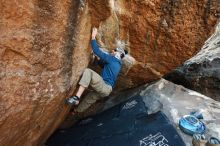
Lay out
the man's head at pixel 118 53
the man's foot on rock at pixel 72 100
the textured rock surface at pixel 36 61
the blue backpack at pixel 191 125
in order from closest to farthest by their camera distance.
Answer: the textured rock surface at pixel 36 61, the man's foot on rock at pixel 72 100, the blue backpack at pixel 191 125, the man's head at pixel 118 53

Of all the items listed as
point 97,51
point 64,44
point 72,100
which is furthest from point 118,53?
point 64,44

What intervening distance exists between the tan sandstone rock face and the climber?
4.6 inches

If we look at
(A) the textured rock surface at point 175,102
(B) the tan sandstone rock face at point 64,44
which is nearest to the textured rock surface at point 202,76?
(A) the textured rock surface at point 175,102

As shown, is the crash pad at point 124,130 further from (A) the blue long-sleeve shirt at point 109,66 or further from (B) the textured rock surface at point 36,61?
(B) the textured rock surface at point 36,61

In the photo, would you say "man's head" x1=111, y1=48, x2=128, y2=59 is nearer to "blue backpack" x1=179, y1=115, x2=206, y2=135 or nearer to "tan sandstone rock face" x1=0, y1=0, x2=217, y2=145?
"tan sandstone rock face" x1=0, y1=0, x2=217, y2=145

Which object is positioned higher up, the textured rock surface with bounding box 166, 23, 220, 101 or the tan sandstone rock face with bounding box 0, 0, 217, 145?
the tan sandstone rock face with bounding box 0, 0, 217, 145

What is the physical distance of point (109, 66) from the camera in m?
6.20

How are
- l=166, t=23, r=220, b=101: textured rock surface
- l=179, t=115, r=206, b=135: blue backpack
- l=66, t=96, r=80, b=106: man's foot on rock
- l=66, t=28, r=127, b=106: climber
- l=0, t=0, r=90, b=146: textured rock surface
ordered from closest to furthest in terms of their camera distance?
l=0, t=0, r=90, b=146: textured rock surface → l=66, t=96, r=80, b=106: man's foot on rock → l=66, t=28, r=127, b=106: climber → l=179, t=115, r=206, b=135: blue backpack → l=166, t=23, r=220, b=101: textured rock surface

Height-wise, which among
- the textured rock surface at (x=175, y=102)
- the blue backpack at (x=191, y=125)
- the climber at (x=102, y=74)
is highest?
the climber at (x=102, y=74)

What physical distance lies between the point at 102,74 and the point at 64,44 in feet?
4.56

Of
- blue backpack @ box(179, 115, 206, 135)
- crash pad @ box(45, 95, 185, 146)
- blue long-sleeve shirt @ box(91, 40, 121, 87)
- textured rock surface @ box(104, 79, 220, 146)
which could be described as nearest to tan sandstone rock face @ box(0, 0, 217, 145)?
blue long-sleeve shirt @ box(91, 40, 121, 87)

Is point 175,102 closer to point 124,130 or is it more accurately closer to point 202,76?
point 124,130

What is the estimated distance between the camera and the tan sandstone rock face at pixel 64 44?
4.50 meters

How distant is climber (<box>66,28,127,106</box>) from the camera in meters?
5.84
